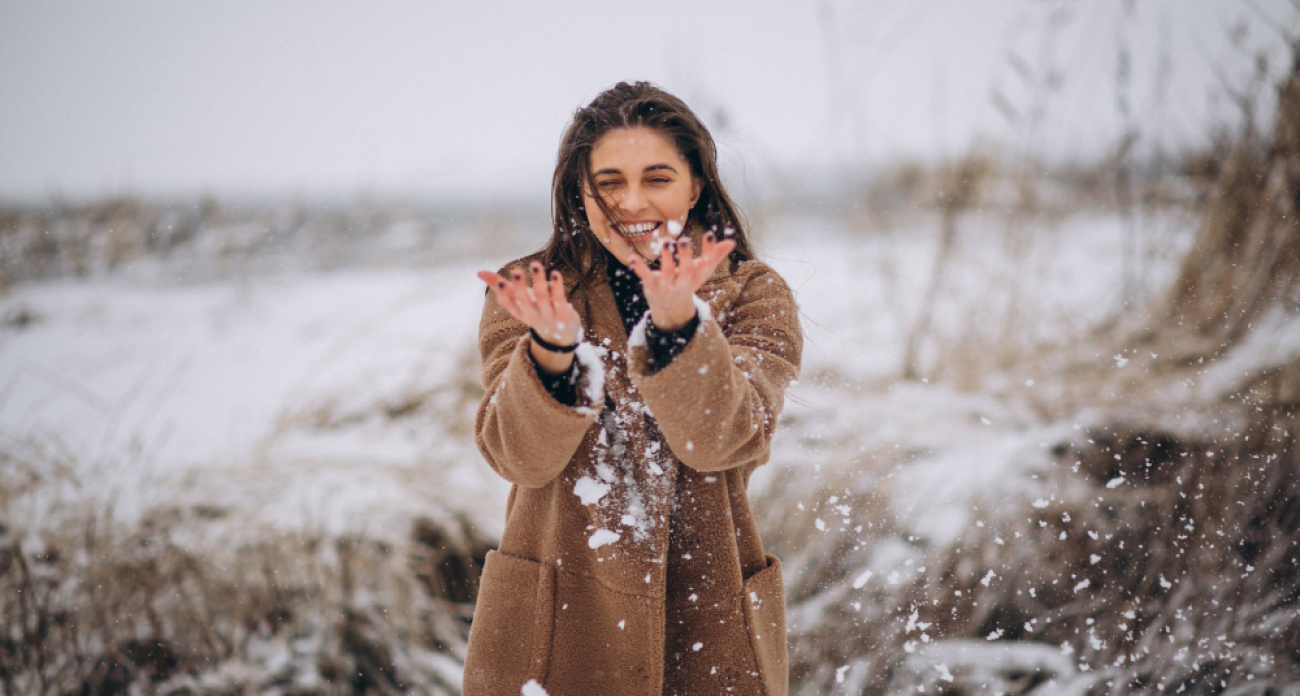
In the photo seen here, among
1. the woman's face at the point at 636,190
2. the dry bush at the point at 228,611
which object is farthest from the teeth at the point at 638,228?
the dry bush at the point at 228,611

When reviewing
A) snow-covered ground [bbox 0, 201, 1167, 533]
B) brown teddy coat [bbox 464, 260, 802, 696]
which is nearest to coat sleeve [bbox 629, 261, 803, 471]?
brown teddy coat [bbox 464, 260, 802, 696]

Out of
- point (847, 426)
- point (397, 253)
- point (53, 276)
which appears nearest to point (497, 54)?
point (397, 253)

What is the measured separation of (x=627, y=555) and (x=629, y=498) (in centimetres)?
9

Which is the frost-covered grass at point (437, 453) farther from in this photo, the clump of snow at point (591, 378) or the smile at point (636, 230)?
the clump of snow at point (591, 378)

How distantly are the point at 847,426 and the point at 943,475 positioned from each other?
36 centimetres

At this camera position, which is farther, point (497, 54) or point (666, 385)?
point (497, 54)

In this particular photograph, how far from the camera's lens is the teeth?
3.16 feet

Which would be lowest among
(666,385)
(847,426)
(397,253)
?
(847,426)

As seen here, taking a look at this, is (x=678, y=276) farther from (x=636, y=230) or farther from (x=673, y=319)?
(x=636, y=230)

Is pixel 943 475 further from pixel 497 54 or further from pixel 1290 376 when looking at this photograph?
pixel 497 54

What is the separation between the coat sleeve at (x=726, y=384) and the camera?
73cm

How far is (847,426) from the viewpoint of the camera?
7.32 ft

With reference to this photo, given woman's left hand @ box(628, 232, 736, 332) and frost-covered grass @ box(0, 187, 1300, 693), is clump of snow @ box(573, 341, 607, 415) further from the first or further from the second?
frost-covered grass @ box(0, 187, 1300, 693)

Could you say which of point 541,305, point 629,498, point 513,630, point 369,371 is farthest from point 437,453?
point 541,305
